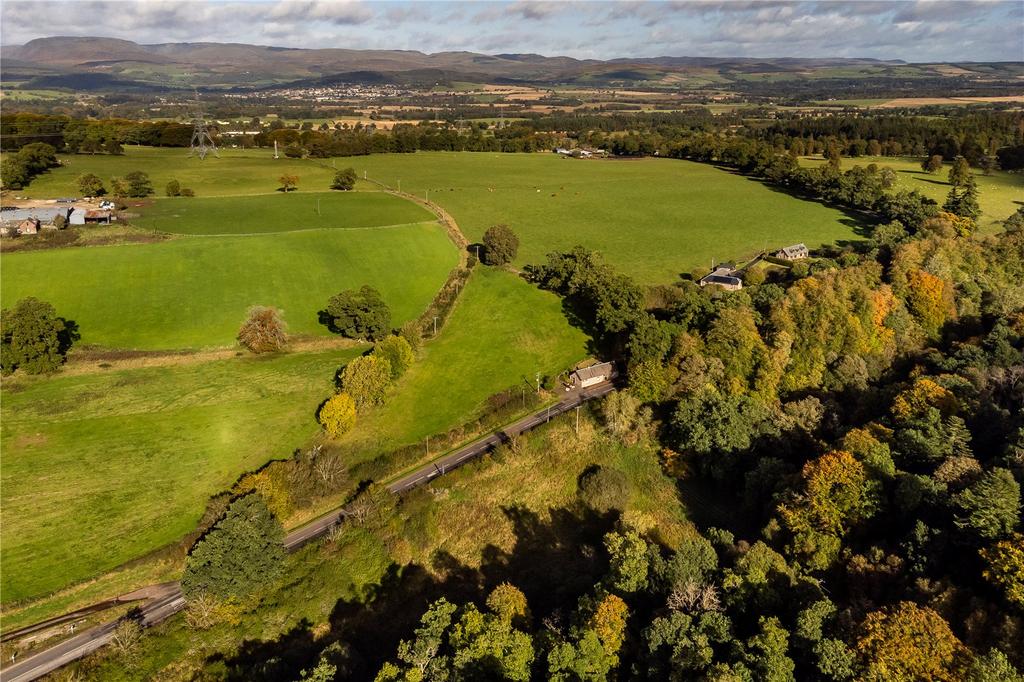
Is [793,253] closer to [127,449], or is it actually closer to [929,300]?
[929,300]

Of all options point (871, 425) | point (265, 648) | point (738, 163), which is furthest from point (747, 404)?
point (738, 163)

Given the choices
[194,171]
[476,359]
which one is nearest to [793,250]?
[476,359]

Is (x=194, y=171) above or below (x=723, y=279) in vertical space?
above

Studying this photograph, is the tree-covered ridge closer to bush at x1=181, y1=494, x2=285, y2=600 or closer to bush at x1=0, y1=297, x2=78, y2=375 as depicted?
bush at x1=181, y1=494, x2=285, y2=600

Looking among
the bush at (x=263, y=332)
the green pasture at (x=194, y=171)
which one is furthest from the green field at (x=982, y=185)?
the green pasture at (x=194, y=171)

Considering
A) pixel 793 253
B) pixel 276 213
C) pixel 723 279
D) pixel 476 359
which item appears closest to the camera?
pixel 476 359
